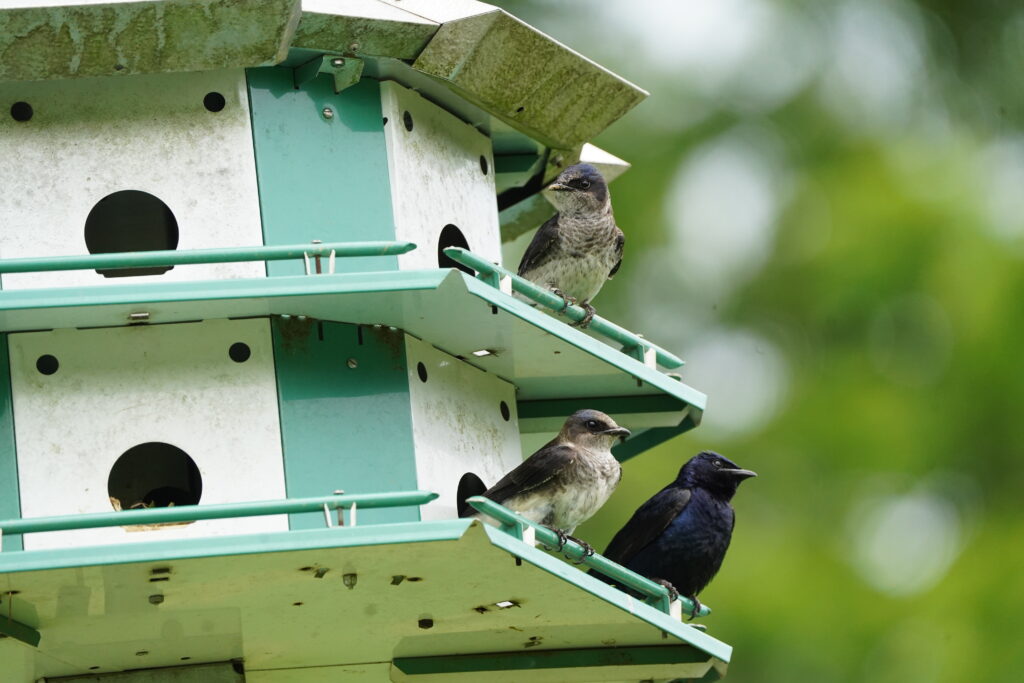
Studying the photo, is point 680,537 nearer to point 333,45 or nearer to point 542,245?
point 542,245

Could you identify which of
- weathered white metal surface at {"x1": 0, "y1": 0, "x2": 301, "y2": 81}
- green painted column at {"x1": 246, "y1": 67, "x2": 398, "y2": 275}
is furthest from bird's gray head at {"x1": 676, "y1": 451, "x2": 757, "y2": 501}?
weathered white metal surface at {"x1": 0, "y1": 0, "x2": 301, "y2": 81}

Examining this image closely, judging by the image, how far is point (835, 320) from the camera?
39.5ft

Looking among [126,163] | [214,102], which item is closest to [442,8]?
[214,102]

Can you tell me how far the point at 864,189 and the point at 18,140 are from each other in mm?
6251

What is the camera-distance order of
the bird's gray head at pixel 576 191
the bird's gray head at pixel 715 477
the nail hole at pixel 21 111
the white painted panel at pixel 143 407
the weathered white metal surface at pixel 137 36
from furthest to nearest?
the bird's gray head at pixel 715 477 < the bird's gray head at pixel 576 191 < the nail hole at pixel 21 111 < the white painted panel at pixel 143 407 < the weathered white metal surface at pixel 137 36

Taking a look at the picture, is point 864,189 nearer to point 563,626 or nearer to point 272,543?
point 563,626

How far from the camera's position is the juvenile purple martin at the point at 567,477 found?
734 cm

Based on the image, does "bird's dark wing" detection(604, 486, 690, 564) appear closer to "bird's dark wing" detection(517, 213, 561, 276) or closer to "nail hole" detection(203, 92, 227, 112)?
"bird's dark wing" detection(517, 213, 561, 276)

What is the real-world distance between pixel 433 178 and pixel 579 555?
143 cm

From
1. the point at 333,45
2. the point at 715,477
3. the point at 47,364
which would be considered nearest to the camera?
the point at 47,364

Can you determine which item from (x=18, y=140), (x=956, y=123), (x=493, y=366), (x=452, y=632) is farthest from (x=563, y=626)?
(x=956, y=123)

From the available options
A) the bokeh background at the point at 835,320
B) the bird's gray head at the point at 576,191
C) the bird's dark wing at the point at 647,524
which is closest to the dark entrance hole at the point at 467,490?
the bird's dark wing at the point at 647,524

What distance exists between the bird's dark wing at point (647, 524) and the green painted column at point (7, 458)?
2.70 metres

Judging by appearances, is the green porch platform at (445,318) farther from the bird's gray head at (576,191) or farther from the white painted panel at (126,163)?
the bird's gray head at (576,191)
